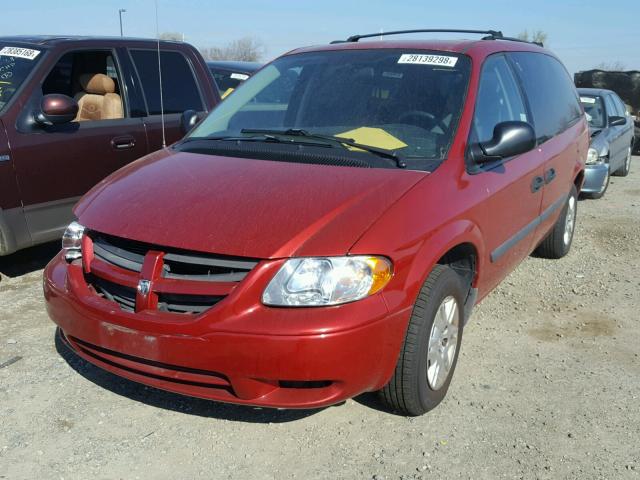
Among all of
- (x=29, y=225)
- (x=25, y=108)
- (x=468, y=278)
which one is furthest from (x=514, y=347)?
(x=25, y=108)

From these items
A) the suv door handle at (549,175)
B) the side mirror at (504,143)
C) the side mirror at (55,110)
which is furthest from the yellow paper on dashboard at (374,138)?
the side mirror at (55,110)

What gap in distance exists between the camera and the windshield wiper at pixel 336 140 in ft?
10.8

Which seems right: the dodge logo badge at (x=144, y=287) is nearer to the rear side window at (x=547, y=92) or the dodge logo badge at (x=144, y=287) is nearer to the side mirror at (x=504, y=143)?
the side mirror at (x=504, y=143)

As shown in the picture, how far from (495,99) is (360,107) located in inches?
32.6

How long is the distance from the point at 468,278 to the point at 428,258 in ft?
2.62

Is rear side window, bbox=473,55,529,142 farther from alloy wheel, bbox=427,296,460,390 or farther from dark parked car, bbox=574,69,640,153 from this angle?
dark parked car, bbox=574,69,640,153

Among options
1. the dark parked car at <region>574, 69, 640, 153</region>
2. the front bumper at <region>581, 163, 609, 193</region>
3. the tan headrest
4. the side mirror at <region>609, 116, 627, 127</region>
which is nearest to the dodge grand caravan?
the tan headrest

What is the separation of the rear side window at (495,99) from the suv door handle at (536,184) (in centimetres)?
40

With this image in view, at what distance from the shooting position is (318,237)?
267 centimetres

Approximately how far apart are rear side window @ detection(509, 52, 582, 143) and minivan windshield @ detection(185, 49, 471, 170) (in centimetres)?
95

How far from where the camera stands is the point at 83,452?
2.90m

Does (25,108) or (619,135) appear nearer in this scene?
(25,108)

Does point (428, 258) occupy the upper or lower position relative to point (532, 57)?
lower

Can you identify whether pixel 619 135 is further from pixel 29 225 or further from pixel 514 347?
pixel 29 225
